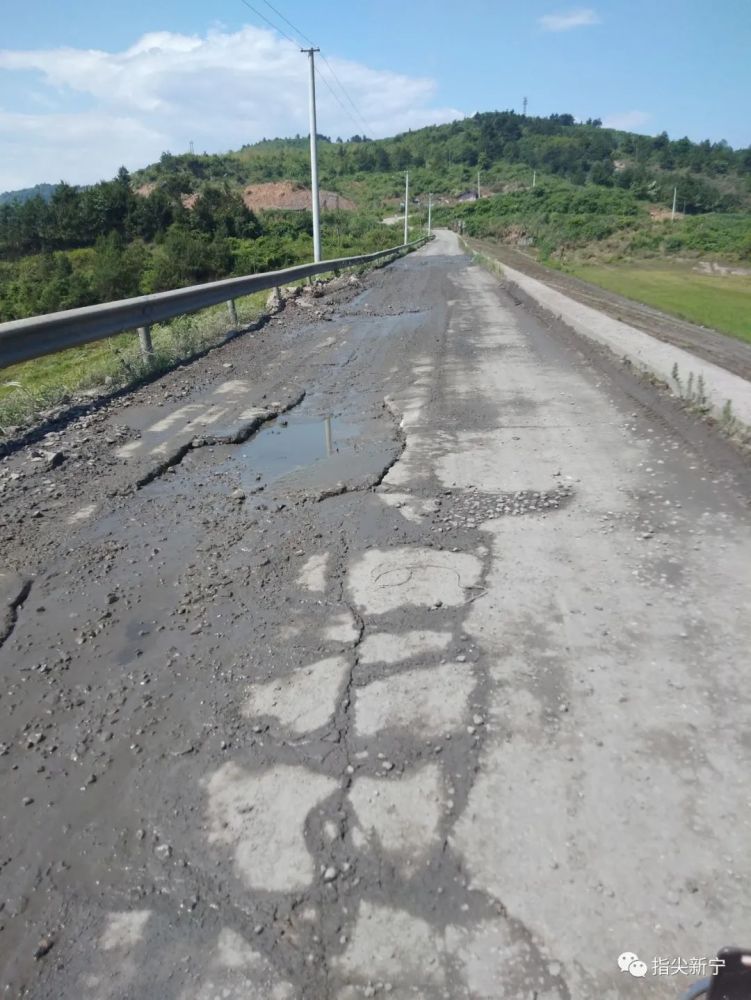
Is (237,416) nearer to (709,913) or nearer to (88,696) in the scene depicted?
(88,696)

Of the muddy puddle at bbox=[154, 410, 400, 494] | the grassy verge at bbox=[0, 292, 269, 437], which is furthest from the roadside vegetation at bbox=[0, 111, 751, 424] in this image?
the muddy puddle at bbox=[154, 410, 400, 494]

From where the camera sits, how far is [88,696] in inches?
117

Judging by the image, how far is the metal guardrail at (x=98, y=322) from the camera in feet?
23.9

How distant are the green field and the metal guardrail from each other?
11081 mm

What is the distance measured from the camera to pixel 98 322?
8961 millimetres

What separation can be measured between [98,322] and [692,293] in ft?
74.5

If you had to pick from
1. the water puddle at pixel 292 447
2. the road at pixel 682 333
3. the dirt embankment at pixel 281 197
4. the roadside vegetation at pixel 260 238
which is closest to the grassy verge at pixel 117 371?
the roadside vegetation at pixel 260 238

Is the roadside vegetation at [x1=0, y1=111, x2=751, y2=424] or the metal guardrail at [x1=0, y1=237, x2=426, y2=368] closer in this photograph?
the metal guardrail at [x1=0, y1=237, x2=426, y2=368]

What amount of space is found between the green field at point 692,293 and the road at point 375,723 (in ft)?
41.7

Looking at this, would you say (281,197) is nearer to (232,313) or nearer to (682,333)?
(232,313)

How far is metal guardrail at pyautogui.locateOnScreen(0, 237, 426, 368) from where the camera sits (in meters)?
7.28

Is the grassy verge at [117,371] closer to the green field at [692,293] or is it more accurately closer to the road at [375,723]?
the road at [375,723]

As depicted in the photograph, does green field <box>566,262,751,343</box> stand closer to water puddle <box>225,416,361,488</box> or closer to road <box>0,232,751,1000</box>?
water puddle <box>225,416,361,488</box>

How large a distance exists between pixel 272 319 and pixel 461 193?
148995 millimetres
